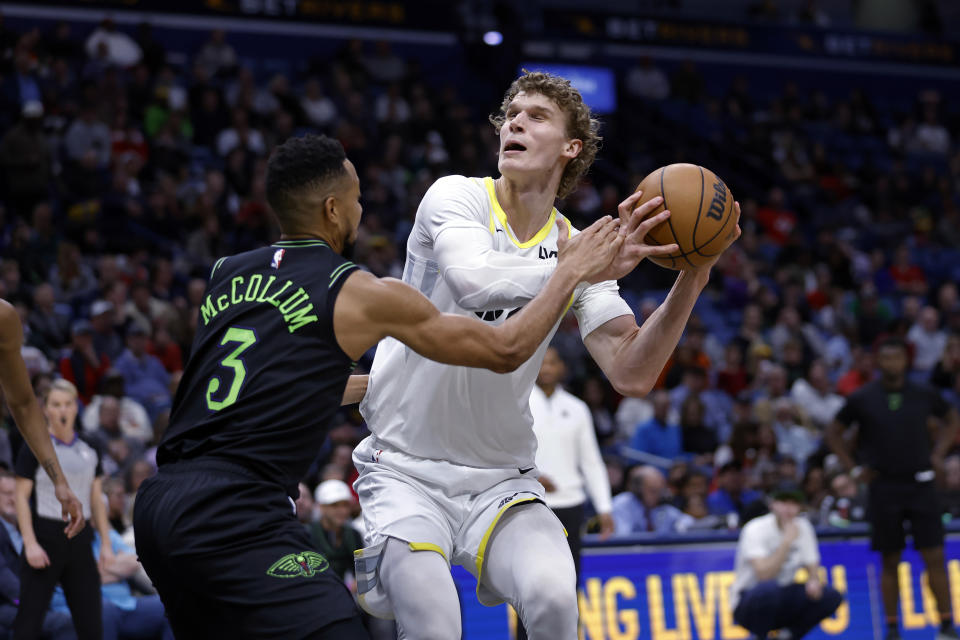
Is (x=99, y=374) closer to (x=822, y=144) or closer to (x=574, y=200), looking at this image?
(x=574, y=200)

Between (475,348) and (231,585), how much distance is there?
0.98 meters

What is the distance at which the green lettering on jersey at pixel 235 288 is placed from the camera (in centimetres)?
355

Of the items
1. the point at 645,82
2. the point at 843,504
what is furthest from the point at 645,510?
the point at 645,82

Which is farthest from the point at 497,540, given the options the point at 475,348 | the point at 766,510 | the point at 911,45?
the point at 911,45

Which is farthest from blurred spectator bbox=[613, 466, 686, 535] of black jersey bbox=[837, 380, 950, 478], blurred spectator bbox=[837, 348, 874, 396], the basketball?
the basketball

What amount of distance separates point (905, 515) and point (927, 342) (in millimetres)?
7382

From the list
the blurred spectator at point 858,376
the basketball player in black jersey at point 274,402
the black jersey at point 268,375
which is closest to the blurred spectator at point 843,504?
the blurred spectator at point 858,376

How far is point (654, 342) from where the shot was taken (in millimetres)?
4258

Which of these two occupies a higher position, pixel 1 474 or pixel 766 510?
pixel 1 474

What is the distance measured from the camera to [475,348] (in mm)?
3592

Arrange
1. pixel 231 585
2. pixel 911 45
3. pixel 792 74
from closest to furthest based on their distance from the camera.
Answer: pixel 231 585 < pixel 911 45 < pixel 792 74

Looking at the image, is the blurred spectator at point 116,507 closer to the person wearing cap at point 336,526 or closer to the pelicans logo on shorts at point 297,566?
the person wearing cap at point 336,526

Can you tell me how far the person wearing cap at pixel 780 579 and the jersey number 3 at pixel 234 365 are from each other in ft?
20.8

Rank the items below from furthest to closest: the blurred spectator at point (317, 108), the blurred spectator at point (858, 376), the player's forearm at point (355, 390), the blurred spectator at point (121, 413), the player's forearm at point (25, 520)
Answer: the blurred spectator at point (317, 108)
the blurred spectator at point (858, 376)
the blurred spectator at point (121, 413)
the player's forearm at point (25, 520)
the player's forearm at point (355, 390)
